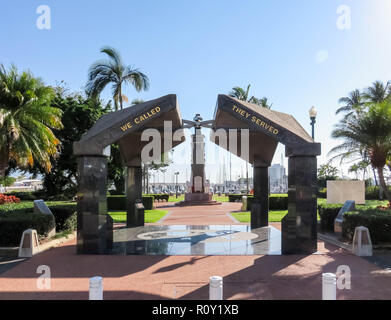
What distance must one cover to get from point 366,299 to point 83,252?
7901mm

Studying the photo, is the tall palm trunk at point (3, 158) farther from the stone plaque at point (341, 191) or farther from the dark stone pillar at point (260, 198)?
the stone plaque at point (341, 191)

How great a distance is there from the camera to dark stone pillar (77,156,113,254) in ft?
31.5

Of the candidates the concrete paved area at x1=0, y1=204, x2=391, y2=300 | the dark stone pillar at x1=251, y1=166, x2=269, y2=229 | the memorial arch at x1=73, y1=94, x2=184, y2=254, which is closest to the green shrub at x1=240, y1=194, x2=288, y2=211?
the dark stone pillar at x1=251, y1=166, x2=269, y2=229

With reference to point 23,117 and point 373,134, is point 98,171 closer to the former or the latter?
point 23,117

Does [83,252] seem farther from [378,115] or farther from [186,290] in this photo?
[378,115]

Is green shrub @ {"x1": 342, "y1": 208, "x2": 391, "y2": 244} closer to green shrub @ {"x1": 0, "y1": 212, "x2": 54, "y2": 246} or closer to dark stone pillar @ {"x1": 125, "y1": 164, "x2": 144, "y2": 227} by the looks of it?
dark stone pillar @ {"x1": 125, "y1": 164, "x2": 144, "y2": 227}

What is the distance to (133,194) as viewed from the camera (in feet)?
52.2

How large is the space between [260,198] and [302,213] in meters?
5.72

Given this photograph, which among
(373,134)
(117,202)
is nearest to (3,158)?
(117,202)

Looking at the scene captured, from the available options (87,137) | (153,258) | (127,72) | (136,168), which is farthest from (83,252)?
(127,72)

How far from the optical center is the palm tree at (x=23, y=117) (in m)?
15.7

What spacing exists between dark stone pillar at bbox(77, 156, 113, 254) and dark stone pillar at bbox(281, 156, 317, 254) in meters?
5.98

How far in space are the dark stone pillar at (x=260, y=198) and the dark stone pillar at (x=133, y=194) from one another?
19.5 ft

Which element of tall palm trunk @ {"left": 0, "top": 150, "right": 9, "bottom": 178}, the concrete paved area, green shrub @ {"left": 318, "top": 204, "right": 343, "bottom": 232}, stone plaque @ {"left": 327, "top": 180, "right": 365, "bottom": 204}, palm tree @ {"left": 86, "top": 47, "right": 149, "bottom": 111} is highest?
palm tree @ {"left": 86, "top": 47, "right": 149, "bottom": 111}
